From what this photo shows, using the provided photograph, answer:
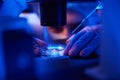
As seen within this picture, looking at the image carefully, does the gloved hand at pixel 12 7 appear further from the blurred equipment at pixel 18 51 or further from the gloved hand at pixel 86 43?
the gloved hand at pixel 86 43

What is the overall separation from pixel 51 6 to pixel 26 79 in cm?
21

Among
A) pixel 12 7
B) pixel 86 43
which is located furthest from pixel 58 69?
pixel 12 7

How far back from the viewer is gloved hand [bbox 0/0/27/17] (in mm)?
586

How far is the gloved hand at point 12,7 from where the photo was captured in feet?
1.92

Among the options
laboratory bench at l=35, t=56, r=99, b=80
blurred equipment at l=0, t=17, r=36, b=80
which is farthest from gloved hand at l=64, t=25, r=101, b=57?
blurred equipment at l=0, t=17, r=36, b=80

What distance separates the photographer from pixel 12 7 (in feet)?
1.97

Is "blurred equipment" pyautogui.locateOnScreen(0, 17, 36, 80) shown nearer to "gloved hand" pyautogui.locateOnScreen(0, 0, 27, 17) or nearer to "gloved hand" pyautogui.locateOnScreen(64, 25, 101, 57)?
"gloved hand" pyautogui.locateOnScreen(0, 0, 27, 17)

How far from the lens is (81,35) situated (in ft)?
2.11

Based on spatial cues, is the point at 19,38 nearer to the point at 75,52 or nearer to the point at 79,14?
the point at 75,52

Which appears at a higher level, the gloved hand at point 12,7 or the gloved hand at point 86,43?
the gloved hand at point 12,7

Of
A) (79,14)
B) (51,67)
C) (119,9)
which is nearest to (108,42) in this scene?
(119,9)

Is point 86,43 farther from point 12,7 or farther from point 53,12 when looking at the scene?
point 12,7

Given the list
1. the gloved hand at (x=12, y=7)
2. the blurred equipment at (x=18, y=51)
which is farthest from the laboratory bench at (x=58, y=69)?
the gloved hand at (x=12, y=7)

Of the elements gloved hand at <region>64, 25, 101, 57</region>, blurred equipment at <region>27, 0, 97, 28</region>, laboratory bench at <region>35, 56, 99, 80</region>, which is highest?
blurred equipment at <region>27, 0, 97, 28</region>
